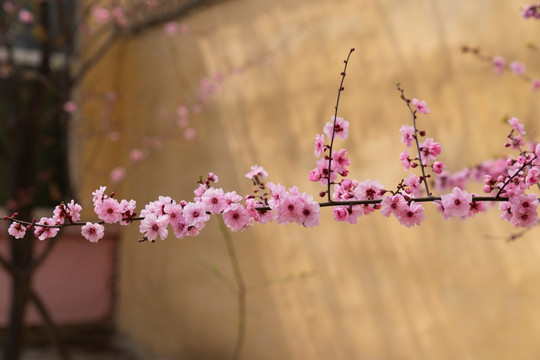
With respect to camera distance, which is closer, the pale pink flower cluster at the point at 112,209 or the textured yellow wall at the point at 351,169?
the pale pink flower cluster at the point at 112,209

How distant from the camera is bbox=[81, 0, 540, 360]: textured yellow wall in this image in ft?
7.23

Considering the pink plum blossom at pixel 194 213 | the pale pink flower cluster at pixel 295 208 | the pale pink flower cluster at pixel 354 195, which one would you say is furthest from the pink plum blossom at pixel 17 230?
the pale pink flower cluster at pixel 354 195

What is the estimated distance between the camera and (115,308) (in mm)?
4574

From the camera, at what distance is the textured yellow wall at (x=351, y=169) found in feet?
7.23

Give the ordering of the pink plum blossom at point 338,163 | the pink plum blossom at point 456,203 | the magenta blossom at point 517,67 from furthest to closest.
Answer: the magenta blossom at point 517,67, the pink plum blossom at point 338,163, the pink plum blossom at point 456,203

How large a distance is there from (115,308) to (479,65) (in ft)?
11.0

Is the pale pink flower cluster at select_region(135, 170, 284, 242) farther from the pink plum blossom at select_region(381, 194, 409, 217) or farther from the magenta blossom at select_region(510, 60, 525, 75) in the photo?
the magenta blossom at select_region(510, 60, 525, 75)

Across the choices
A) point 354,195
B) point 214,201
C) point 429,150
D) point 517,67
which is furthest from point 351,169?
point 214,201

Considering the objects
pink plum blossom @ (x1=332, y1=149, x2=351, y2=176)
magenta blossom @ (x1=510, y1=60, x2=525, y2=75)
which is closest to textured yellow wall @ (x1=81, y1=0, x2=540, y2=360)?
magenta blossom @ (x1=510, y1=60, x2=525, y2=75)

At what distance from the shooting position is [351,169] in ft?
9.11

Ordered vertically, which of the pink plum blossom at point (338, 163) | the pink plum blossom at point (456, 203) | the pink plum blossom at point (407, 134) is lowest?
the pink plum blossom at point (456, 203)

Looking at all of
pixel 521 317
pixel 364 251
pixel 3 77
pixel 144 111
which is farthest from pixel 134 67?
pixel 521 317

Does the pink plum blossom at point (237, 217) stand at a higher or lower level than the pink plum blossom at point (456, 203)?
higher

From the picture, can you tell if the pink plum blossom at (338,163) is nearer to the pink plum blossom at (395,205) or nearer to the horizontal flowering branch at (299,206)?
the horizontal flowering branch at (299,206)
